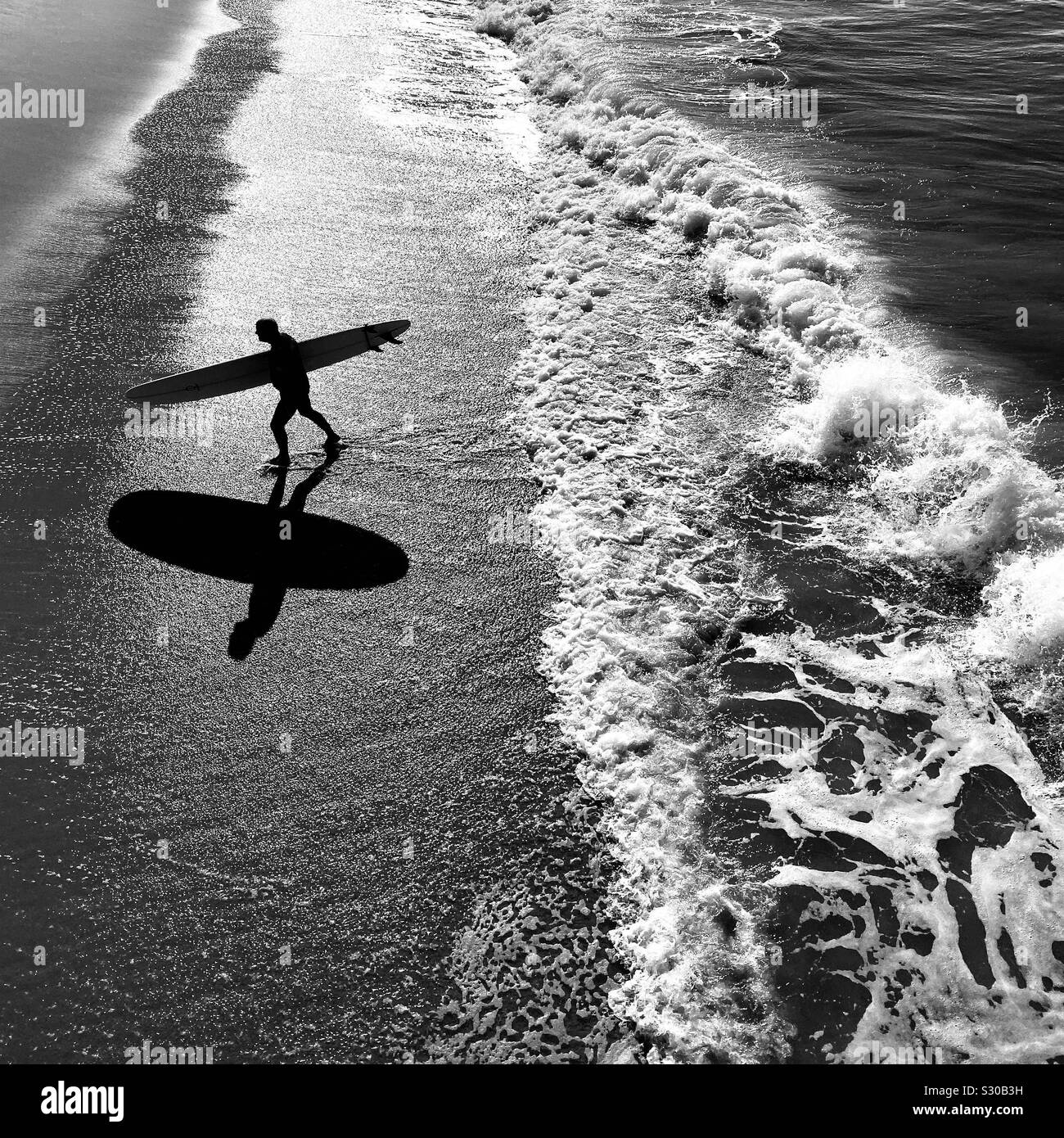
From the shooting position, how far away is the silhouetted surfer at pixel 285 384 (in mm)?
10000

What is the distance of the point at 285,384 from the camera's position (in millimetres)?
10141

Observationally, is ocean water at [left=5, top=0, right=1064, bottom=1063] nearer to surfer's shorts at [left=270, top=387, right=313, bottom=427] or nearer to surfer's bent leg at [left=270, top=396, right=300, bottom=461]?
surfer's bent leg at [left=270, top=396, right=300, bottom=461]

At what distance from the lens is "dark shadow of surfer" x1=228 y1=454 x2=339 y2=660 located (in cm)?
880

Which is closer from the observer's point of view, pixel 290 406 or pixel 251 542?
pixel 251 542

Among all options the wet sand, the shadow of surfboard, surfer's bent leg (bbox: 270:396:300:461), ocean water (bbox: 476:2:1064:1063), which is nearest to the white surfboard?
the wet sand

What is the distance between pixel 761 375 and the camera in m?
12.4

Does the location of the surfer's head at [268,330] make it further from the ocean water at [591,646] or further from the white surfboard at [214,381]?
the ocean water at [591,646]

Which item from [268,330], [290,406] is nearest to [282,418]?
[290,406]

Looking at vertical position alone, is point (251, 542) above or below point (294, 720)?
above

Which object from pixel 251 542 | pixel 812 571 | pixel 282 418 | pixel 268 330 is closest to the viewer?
pixel 812 571

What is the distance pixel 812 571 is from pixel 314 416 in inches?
230

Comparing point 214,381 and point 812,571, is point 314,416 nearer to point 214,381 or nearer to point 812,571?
point 214,381

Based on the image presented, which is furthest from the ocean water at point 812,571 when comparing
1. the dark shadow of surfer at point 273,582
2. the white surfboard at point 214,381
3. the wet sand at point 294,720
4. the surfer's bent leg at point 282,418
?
the white surfboard at point 214,381

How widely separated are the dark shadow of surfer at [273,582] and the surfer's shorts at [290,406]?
60cm
